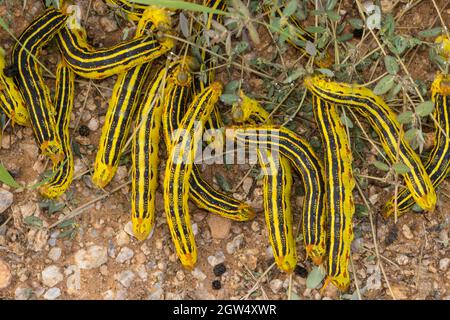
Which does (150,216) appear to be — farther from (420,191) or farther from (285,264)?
(420,191)

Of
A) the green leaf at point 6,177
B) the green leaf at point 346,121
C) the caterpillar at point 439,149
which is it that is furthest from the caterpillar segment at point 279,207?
the green leaf at point 6,177

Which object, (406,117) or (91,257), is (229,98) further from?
(91,257)

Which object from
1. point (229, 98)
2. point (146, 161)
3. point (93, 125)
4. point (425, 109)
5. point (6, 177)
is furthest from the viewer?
point (93, 125)

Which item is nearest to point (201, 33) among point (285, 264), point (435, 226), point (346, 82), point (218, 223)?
point (346, 82)

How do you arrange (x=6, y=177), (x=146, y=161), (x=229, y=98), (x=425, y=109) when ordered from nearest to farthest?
(x=425, y=109)
(x=6, y=177)
(x=229, y=98)
(x=146, y=161)

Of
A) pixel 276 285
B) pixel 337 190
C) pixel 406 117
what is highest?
pixel 406 117

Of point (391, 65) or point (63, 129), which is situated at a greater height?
point (391, 65)

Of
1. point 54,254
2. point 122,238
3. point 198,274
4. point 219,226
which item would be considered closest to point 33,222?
point 54,254

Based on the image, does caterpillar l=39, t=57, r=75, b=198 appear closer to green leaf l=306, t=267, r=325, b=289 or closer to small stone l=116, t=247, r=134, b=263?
small stone l=116, t=247, r=134, b=263
